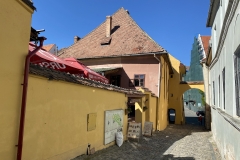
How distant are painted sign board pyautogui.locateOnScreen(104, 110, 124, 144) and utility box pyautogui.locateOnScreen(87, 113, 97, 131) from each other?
1104 millimetres

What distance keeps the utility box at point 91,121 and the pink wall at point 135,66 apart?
982 cm

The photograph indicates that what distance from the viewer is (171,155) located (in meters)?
8.82

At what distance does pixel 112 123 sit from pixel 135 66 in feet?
28.8

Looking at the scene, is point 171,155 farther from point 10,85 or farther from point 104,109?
point 10,85

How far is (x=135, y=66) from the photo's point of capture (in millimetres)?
17844

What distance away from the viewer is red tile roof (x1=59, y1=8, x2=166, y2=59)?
1773 centimetres

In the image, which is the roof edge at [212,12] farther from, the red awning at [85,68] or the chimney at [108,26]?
the chimney at [108,26]

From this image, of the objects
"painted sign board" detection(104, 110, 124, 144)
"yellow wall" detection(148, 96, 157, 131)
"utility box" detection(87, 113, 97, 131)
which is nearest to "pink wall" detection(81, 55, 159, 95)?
"yellow wall" detection(148, 96, 157, 131)

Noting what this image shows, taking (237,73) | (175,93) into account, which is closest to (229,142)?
(237,73)

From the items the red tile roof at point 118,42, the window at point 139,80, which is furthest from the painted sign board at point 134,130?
the red tile roof at point 118,42

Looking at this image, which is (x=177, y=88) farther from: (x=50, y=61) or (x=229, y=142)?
(x=50, y=61)

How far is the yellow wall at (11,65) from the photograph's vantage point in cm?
409

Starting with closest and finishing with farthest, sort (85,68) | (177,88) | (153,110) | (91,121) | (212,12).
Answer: (91,121) → (85,68) → (212,12) → (153,110) → (177,88)

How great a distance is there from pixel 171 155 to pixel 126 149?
1940 mm
